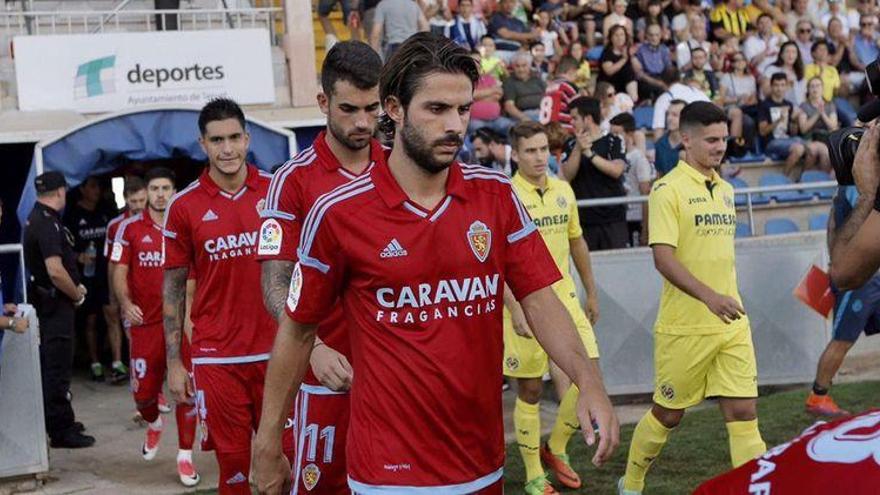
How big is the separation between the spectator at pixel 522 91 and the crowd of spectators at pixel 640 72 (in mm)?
17

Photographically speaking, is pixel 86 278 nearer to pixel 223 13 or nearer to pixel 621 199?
pixel 223 13

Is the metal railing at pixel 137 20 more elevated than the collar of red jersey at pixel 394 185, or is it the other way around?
the metal railing at pixel 137 20

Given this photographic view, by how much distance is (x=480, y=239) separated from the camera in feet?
16.2

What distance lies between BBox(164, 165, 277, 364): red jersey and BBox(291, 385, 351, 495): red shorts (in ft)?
4.20

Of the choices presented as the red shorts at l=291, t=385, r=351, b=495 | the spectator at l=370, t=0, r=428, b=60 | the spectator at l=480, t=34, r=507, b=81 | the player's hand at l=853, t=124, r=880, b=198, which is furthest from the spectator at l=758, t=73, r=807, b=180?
the player's hand at l=853, t=124, r=880, b=198

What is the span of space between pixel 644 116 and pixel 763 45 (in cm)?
338

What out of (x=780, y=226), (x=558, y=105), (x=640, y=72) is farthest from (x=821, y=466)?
(x=640, y=72)

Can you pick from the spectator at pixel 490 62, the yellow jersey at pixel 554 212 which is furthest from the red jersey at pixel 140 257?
the spectator at pixel 490 62

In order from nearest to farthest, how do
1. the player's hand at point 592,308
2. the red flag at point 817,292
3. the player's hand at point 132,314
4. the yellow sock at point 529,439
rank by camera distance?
the yellow sock at point 529,439 → the player's hand at point 592,308 → the player's hand at point 132,314 → the red flag at point 817,292

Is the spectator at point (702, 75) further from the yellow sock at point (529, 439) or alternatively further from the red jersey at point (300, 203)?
the red jersey at point (300, 203)

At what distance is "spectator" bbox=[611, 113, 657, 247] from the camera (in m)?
14.8

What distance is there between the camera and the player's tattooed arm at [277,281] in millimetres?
6109

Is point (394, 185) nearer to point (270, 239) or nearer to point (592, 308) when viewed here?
point (270, 239)

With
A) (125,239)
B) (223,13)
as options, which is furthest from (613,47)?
(125,239)
